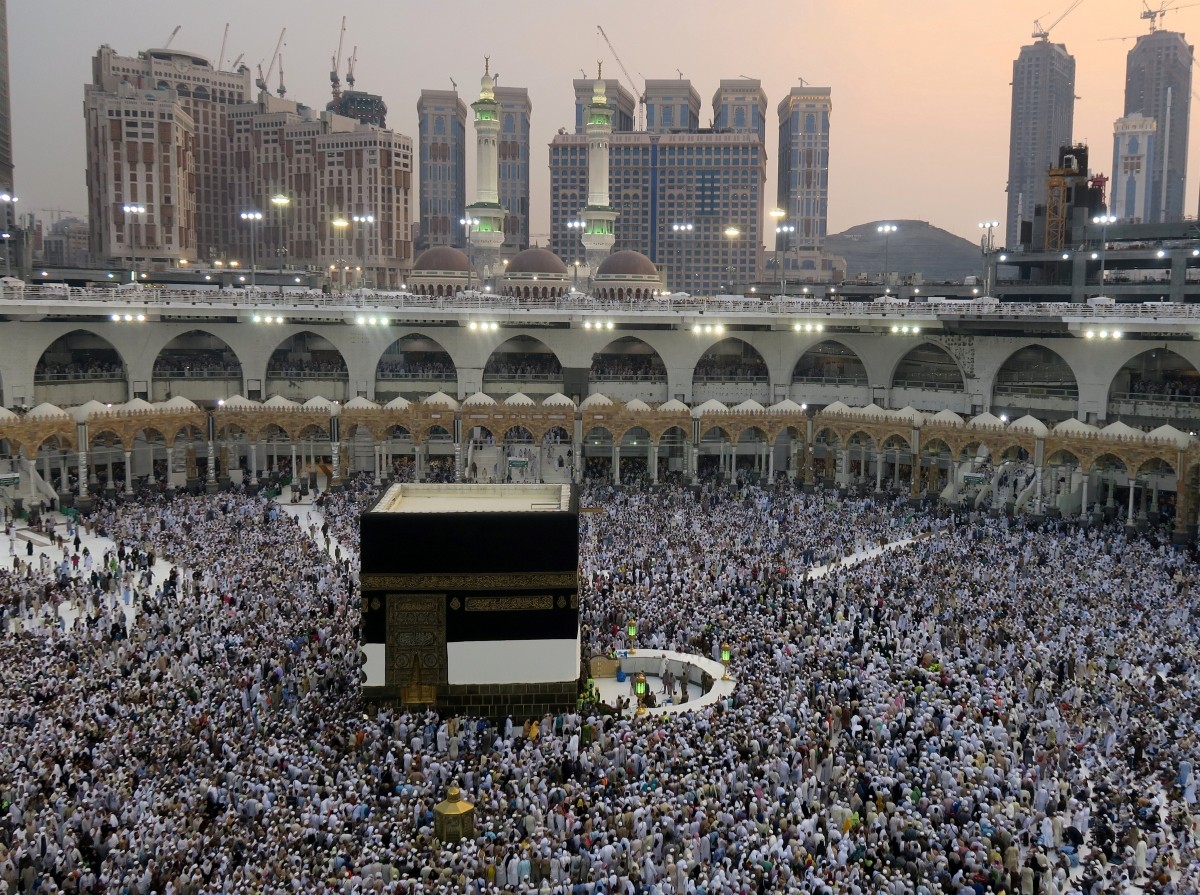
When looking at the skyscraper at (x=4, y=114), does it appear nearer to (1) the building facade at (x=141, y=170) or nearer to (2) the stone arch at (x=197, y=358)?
(1) the building facade at (x=141, y=170)

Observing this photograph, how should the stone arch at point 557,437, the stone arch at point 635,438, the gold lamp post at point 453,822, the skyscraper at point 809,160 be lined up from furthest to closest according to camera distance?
the skyscraper at point 809,160
the stone arch at point 557,437
the stone arch at point 635,438
the gold lamp post at point 453,822

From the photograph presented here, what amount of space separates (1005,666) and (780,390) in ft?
74.6

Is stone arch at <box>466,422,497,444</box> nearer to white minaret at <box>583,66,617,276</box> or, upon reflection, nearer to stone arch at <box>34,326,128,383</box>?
stone arch at <box>34,326,128,383</box>

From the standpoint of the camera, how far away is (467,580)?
1689 centimetres

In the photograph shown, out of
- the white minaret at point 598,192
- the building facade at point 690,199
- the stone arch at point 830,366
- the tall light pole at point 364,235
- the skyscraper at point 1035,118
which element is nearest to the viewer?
the stone arch at point 830,366

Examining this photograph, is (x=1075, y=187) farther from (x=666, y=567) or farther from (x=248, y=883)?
(x=248, y=883)

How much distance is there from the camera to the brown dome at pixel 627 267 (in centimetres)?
5425

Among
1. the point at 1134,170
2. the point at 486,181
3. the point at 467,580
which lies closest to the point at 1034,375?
the point at 467,580

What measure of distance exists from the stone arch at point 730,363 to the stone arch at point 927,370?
499cm

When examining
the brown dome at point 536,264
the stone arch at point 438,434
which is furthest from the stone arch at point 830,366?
the brown dome at point 536,264

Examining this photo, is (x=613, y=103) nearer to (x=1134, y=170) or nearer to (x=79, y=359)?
(x=1134, y=170)

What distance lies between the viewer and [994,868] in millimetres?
11438

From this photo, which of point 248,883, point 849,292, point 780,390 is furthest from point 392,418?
point 849,292

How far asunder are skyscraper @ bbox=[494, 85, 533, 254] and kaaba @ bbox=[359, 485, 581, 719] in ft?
387
